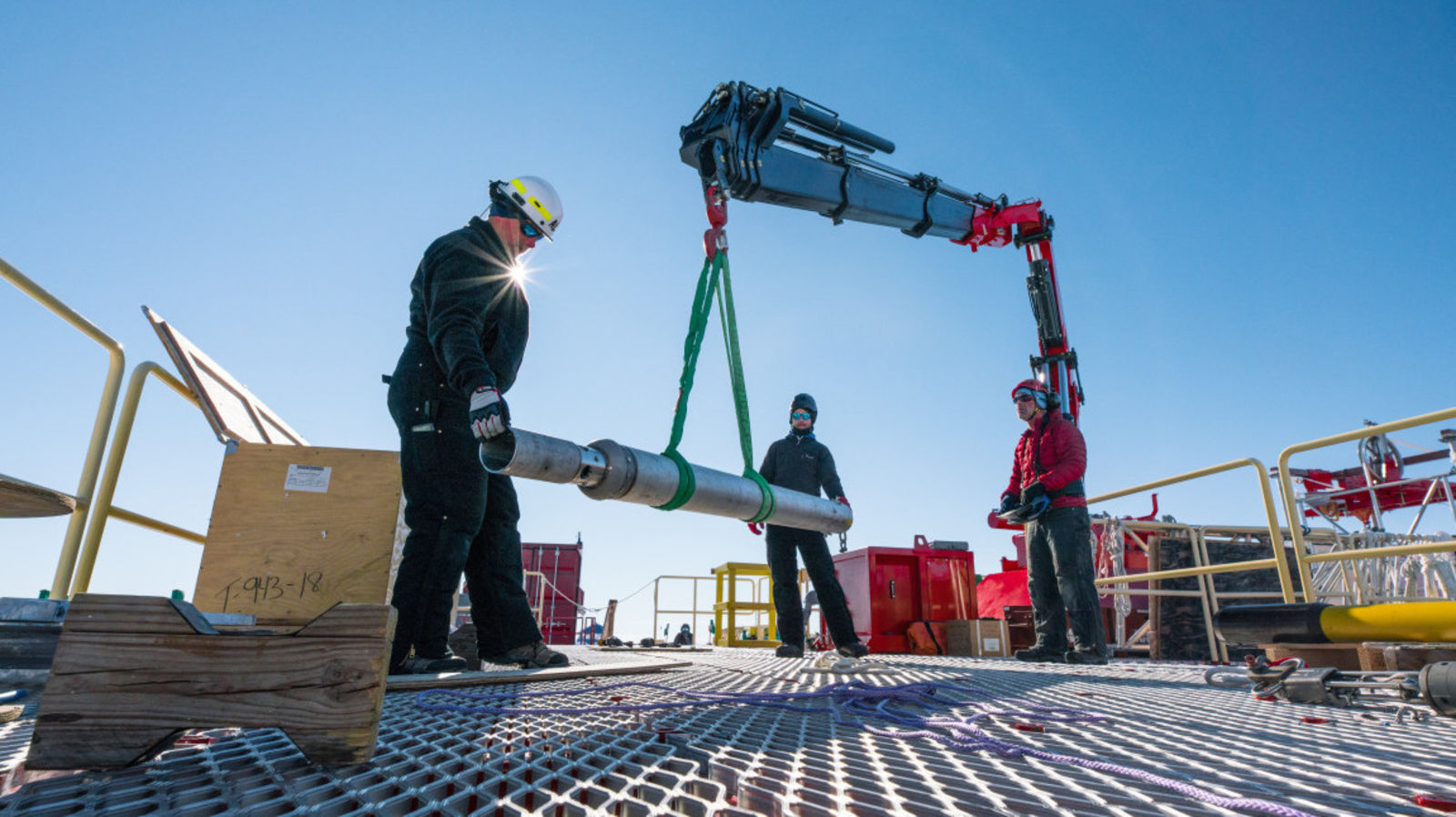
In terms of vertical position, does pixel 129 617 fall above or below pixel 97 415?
below

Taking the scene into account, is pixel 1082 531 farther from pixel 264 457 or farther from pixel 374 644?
pixel 264 457

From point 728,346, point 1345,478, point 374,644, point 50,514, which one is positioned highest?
point 1345,478

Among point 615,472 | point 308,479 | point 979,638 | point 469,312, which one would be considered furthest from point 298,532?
point 979,638

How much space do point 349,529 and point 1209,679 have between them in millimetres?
4093

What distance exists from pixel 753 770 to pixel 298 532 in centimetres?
348

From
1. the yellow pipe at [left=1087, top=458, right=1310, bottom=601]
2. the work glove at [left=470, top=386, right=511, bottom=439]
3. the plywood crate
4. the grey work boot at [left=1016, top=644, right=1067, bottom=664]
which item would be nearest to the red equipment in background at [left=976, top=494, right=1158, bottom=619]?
the plywood crate

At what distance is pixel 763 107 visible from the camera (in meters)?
4.72

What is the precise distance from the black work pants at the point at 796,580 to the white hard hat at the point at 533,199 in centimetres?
249

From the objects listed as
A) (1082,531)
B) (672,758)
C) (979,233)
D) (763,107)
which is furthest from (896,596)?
(672,758)

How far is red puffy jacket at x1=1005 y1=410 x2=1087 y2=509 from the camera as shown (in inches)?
172

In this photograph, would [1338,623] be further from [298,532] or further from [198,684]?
[298,532]

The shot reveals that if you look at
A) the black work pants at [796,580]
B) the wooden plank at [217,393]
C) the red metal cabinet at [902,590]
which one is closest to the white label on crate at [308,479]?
the wooden plank at [217,393]

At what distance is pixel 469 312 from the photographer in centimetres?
258

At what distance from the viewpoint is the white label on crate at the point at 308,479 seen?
12.3 feet
